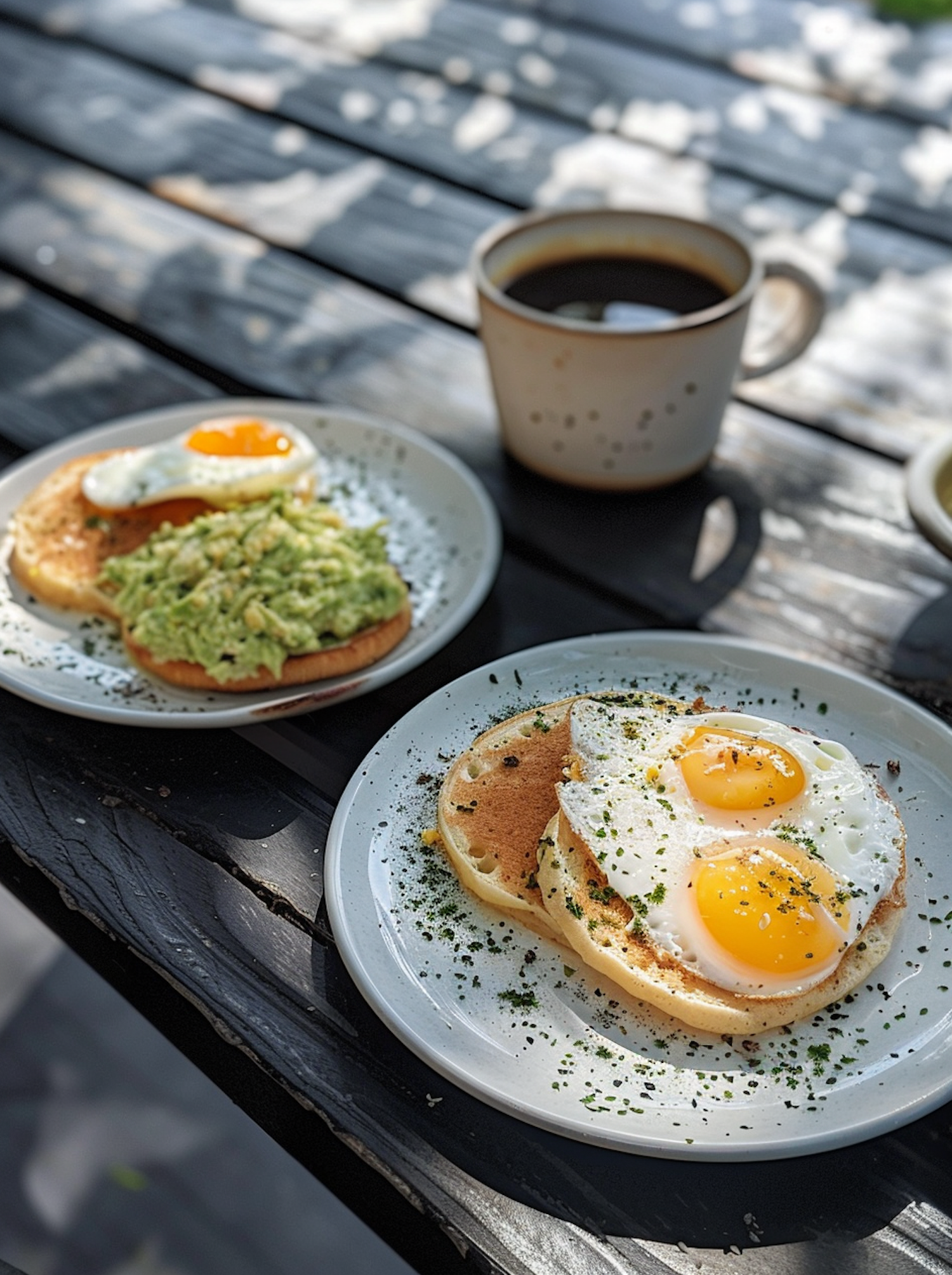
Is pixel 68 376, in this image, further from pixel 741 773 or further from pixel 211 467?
pixel 741 773

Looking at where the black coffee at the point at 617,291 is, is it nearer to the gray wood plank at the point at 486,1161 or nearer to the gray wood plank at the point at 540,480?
the gray wood plank at the point at 540,480

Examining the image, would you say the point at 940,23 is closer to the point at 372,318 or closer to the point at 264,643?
the point at 372,318

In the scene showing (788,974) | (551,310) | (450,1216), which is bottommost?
(450,1216)

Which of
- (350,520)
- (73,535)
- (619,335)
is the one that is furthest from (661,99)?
(73,535)

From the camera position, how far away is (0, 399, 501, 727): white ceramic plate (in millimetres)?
1714

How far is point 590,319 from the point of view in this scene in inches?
81.4

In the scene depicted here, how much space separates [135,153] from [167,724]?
223cm

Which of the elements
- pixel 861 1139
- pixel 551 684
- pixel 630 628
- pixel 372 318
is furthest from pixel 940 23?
pixel 861 1139

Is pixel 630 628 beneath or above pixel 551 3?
beneath

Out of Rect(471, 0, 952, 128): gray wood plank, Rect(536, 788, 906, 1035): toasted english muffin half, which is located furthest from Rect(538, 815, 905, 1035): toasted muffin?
Rect(471, 0, 952, 128): gray wood plank

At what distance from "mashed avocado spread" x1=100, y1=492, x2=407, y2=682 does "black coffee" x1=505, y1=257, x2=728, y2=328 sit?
53 centimetres

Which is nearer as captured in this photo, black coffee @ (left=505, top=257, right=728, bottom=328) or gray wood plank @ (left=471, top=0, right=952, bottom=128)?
black coffee @ (left=505, top=257, right=728, bottom=328)

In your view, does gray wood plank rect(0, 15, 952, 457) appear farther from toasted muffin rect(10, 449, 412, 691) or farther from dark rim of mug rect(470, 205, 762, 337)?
toasted muffin rect(10, 449, 412, 691)

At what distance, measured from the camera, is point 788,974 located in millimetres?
1282
